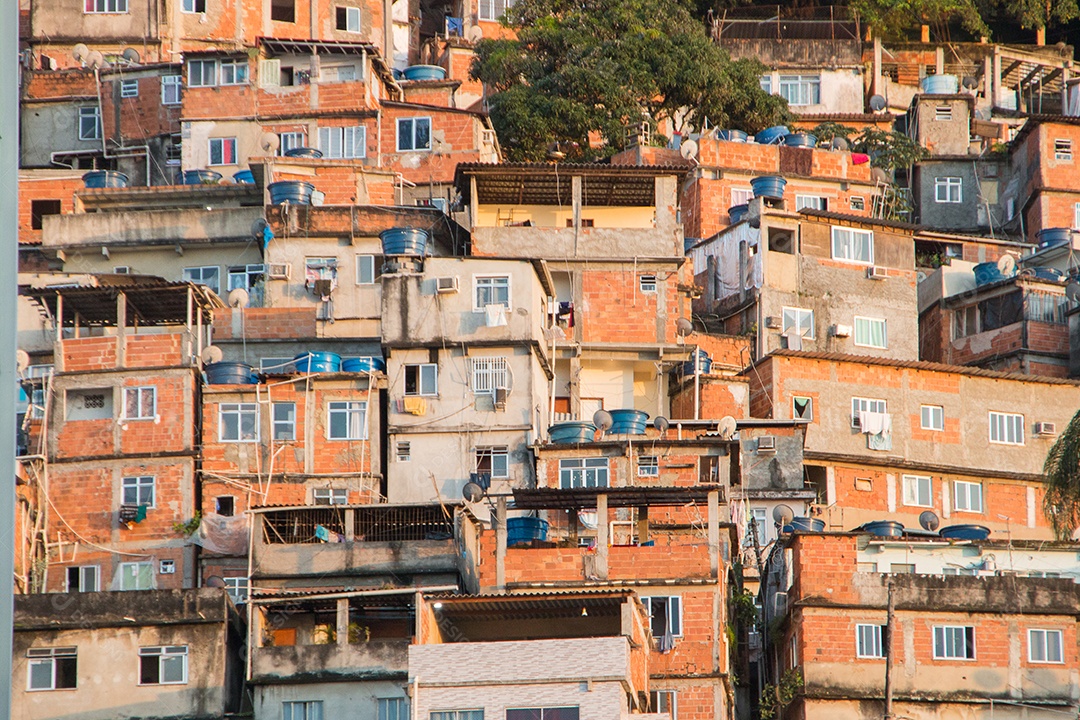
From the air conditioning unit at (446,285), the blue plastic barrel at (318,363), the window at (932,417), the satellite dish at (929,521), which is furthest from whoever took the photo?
the window at (932,417)

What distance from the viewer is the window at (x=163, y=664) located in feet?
103

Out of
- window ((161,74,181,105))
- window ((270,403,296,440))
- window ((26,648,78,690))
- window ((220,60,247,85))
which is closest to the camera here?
window ((26,648,78,690))

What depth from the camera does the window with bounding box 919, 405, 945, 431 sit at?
46.1 meters

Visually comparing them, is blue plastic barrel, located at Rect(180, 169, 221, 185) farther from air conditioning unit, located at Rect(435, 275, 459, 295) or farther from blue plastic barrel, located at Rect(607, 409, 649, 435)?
blue plastic barrel, located at Rect(607, 409, 649, 435)

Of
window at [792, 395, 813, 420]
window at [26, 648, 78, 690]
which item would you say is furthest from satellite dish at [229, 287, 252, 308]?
window at [792, 395, 813, 420]

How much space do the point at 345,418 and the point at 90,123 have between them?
76.6 feet

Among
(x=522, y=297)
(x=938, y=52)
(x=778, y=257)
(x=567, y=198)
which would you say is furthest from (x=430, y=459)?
(x=938, y=52)

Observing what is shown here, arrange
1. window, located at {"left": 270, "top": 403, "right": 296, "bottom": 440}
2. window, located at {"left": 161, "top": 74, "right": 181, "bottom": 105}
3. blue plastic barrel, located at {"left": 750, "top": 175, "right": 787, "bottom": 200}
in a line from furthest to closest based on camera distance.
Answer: window, located at {"left": 161, "top": 74, "right": 181, "bottom": 105} < blue plastic barrel, located at {"left": 750, "top": 175, "right": 787, "bottom": 200} < window, located at {"left": 270, "top": 403, "right": 296, "bottom": 440}

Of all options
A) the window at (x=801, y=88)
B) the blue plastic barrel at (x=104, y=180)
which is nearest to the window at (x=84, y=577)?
the blue plastic barrel at (x=104, y=180)

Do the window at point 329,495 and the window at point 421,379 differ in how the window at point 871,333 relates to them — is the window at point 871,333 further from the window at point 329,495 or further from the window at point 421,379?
the window at point 329,495

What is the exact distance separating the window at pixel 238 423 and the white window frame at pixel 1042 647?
717 inches

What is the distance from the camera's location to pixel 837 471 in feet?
147

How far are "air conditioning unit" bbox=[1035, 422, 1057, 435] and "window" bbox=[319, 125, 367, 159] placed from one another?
2252cm

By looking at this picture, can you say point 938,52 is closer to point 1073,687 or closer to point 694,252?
point 694,252
